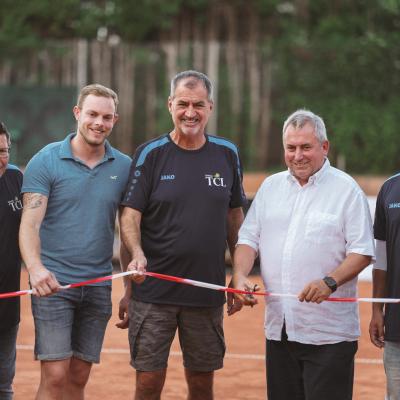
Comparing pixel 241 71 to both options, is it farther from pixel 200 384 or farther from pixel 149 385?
pixel 149 385

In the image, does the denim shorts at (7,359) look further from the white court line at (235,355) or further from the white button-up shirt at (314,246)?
the white court line at (235,355)

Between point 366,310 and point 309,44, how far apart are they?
50.9 feet

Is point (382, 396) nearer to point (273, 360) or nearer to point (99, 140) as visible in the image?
point (273, 360)

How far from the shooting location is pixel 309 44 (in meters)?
26.5

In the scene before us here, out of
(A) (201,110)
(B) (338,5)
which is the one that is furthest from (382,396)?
(B) (338,5)

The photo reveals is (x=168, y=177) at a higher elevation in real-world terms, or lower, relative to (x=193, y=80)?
lower

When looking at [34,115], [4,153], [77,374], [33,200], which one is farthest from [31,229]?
[34,115]

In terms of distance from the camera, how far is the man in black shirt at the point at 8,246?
5938 mm

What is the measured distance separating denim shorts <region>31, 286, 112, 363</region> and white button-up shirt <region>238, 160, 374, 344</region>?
1181mm

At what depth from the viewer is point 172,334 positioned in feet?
19.9

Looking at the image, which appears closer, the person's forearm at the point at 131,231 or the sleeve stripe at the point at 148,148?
the person's forearm at the point at 131,231

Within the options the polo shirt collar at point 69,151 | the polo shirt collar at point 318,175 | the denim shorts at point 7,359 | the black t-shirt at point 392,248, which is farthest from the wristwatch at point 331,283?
the denim shorts at point 7,359

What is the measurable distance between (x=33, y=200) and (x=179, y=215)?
89 cm

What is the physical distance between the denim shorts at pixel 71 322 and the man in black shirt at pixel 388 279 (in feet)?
5.63
